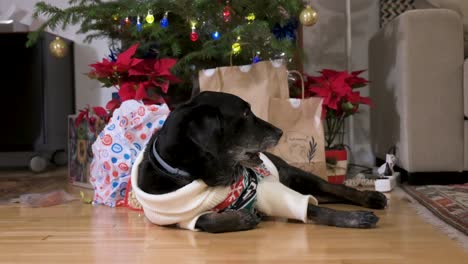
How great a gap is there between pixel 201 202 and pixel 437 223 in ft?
2.26

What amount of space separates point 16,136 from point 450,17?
2565mm

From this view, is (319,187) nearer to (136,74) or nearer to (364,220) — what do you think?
(364,220)

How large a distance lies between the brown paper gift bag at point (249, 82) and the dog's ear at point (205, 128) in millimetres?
634

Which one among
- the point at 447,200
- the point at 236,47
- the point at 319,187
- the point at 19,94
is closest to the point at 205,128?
the point at 319,187

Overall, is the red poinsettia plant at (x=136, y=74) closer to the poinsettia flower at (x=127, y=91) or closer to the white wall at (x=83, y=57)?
the poinsettia flower at (x=127, y=91)

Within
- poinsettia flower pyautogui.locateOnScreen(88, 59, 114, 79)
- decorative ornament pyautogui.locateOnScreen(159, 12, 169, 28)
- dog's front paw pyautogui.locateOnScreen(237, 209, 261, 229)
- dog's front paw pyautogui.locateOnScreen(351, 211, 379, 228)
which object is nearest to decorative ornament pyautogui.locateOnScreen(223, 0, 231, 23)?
decorative ornament pyautogui.locateOnScreen(159, 12, 169, 28)

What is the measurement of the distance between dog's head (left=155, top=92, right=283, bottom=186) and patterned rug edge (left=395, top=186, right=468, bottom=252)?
1.72 ft

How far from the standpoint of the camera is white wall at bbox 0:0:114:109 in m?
3.37

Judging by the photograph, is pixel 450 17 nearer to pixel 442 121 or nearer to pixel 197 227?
pixel 442 121

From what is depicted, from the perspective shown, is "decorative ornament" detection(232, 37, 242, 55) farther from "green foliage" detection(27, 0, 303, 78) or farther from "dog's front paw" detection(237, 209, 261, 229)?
"dog's front paw" detection(237, 209, 261, 229)

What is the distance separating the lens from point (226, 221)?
4.62ft

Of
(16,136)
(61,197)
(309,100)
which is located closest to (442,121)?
(309,100)

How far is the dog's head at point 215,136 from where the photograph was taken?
136 centimetres

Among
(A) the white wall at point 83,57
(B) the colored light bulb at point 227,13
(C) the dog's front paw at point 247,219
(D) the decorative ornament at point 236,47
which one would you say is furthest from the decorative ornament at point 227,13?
(A) the white wall at point 83,57
